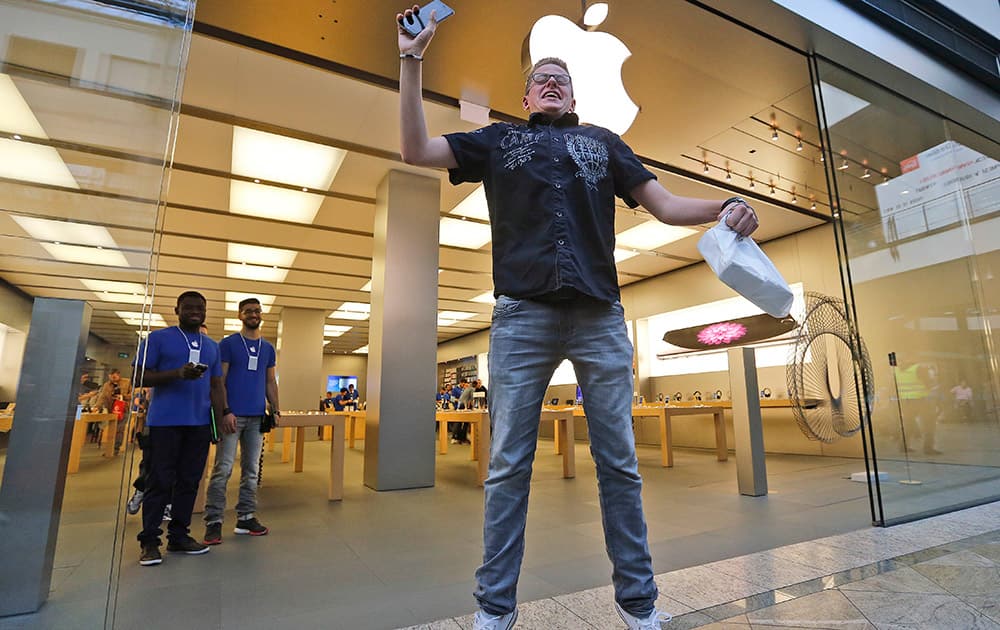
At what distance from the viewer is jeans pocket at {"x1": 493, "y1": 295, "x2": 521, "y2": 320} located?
3.97 ft

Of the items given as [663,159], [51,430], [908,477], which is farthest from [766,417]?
[51,430]

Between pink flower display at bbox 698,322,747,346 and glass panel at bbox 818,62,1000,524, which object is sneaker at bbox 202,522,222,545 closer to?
glass panel at bbox 818,62,1000,524

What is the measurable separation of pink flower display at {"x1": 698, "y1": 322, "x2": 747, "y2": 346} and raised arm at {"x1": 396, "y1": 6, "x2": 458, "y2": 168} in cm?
780

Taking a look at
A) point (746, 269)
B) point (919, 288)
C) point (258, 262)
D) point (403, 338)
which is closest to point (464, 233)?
point (403, 338)

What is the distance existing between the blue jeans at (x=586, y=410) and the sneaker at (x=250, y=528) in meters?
2.35

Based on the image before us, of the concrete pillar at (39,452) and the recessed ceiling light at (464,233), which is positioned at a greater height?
the recessed ceiling light at (464,233)

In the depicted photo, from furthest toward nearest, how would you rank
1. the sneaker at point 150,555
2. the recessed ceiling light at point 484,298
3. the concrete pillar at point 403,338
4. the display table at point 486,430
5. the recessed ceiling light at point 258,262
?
the recessed ceiling light at point 484,298 < the recessed ceiling light at point 258,262 < the display table at point 486,430 < the concrete pillar at point 403,338 < the sneaker at point 150,555

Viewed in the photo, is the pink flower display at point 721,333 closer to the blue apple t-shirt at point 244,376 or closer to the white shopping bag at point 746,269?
the blue apple t-shirt at point 244,376

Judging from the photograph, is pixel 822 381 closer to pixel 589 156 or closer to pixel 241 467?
pixel 589 156

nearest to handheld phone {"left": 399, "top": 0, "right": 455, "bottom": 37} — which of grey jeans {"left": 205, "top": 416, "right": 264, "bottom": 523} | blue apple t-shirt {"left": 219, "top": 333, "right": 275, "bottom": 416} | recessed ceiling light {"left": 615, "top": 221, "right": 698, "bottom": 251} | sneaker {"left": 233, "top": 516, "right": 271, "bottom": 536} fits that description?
blue apple t-shirt {"left": 219, "top": 333, "right": 275, "bottom": 416}

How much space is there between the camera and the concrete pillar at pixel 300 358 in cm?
1048

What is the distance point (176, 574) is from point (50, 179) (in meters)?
1.85

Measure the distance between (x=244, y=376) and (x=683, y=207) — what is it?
109 inches

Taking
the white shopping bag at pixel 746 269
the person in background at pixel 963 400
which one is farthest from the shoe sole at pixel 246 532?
the person in background at pixel 963 400
